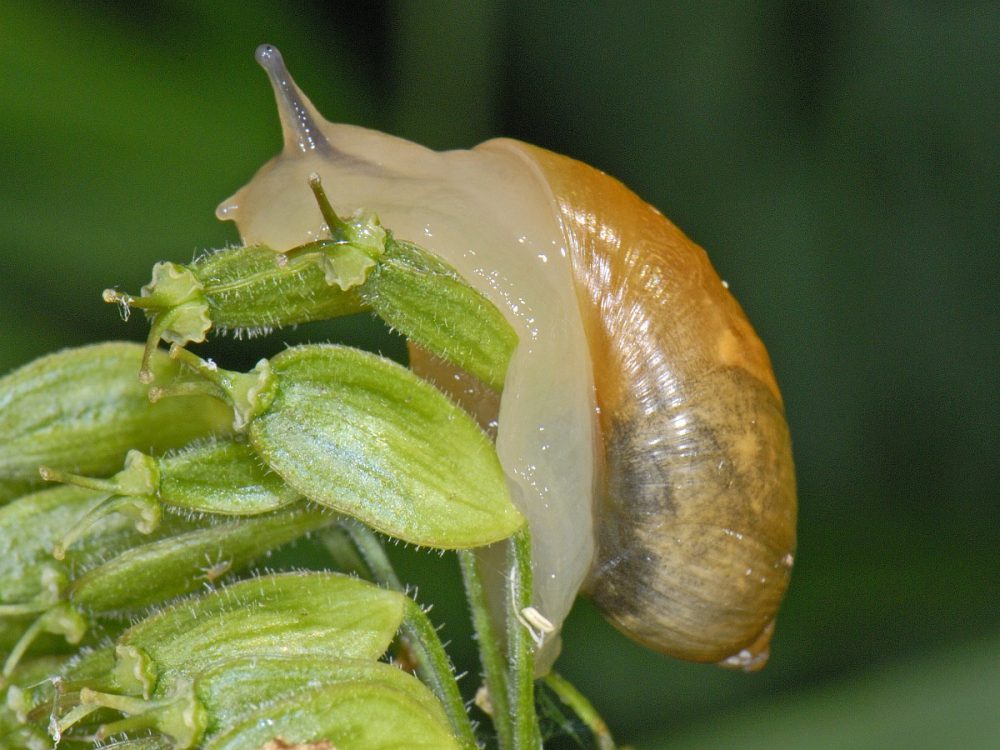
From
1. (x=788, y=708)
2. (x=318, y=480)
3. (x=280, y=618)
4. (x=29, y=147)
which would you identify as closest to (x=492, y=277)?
(x=318, y=480)

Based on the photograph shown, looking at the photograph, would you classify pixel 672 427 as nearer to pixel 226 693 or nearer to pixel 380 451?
pixel 380 451

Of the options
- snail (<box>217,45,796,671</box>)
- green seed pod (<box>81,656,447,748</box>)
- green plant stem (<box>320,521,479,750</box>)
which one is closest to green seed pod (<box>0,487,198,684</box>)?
green seed pod (<box>81,656,447,748</box>)

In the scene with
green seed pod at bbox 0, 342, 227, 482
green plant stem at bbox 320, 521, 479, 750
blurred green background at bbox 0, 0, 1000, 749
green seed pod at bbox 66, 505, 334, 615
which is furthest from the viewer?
blurred green background at bbox 0, 0, 1000, 749

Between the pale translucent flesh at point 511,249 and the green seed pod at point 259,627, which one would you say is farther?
the pale translucent flesh at point 511,249

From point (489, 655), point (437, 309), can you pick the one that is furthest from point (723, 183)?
point (489, 655)

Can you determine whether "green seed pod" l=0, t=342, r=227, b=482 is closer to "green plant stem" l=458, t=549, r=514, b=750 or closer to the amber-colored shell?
"green plant stem" l=458, t=549, r=514, b=750

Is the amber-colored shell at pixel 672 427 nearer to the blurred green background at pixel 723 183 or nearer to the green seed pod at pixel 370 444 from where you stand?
the green seed pod at pixel 370 444

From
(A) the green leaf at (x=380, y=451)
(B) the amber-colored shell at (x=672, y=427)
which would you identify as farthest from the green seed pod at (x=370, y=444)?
(B) the amber-colored shell at (x=672, y=427)

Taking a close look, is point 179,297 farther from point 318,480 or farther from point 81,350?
point 81,350
